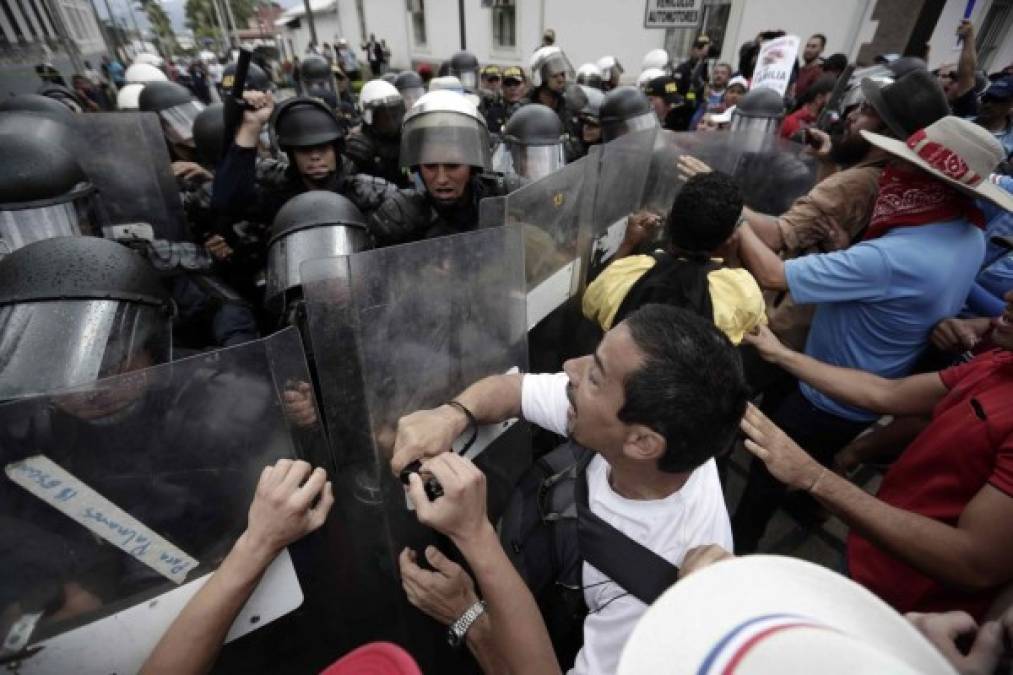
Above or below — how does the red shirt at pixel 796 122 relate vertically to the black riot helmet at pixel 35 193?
below

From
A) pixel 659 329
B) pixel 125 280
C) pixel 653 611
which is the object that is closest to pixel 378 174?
pixel 125 280

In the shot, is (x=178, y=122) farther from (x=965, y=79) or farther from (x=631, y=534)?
(x=965, y=79)

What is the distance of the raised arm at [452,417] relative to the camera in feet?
4.09

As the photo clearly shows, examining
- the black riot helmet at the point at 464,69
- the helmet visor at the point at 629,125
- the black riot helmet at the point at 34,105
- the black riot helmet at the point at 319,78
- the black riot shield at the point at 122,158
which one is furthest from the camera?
the black riot helmet at the point at 464,69

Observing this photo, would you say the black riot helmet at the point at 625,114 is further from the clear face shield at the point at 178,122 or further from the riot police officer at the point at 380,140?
the clear face shield at the point at 178,122

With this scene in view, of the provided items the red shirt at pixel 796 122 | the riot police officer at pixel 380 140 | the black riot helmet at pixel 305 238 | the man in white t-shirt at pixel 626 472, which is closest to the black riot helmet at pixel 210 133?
the riot police officer at pixel 380 140

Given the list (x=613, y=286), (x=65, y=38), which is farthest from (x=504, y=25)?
(x=613, y=286)

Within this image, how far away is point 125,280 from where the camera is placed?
4.73 feet

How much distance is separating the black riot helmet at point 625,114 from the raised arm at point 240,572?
3.90 metres

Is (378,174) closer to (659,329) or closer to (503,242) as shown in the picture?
(503,242)

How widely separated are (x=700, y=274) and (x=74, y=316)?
2.13m

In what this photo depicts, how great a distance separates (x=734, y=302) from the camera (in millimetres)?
1927

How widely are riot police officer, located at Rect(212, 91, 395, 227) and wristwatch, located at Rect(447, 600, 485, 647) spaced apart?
2690 millimetres

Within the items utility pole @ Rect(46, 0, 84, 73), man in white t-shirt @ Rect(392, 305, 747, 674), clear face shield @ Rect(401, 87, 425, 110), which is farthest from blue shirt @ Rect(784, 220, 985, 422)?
utility pole @ Rect(46, 0, 84, 73)
